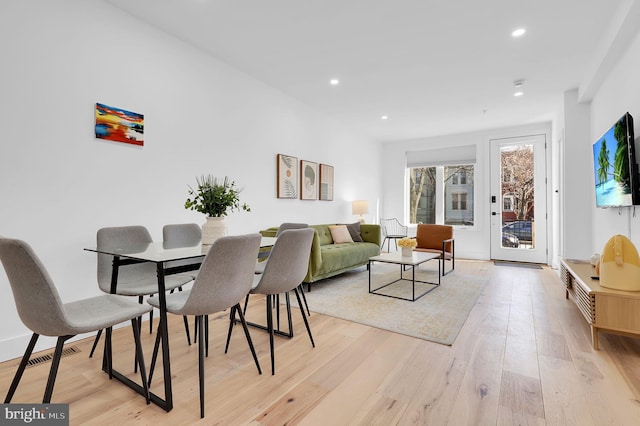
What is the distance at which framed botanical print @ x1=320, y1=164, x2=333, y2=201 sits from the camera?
18.3ft

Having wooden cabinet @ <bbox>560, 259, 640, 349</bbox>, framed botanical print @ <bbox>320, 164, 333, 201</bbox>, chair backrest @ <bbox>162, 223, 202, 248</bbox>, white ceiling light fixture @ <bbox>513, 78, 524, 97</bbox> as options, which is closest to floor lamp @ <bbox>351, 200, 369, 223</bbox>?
framed botanical print @ <bbox>320, 164, 333, 201</bbox>

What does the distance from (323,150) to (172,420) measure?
186 inches

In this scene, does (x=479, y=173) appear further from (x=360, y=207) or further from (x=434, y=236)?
(x=360, y=207)

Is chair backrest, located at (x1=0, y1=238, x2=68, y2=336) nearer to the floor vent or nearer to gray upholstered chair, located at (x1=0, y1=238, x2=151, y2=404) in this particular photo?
gray upholstered chair, located at (x1=0, y1=238, x2=151, y2=404)

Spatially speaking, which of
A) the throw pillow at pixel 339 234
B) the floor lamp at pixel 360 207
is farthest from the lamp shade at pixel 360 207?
the throw pillow at pixel 339 234

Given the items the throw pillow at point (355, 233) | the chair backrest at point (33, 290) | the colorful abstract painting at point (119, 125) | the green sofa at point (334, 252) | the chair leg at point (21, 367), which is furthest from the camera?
the throw pillow at point (355, 233)

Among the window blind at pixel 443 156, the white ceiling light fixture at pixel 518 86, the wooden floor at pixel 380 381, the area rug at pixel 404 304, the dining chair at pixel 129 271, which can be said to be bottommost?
the wooden floor at pixel 380 381

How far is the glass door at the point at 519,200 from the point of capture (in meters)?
6.12

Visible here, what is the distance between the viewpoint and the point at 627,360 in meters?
2.15

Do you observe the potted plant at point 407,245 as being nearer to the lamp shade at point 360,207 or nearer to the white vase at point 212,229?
the lamp shade at point 360,207

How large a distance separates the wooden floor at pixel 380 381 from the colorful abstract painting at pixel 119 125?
168 centimetres

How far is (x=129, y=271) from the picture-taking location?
249 cm

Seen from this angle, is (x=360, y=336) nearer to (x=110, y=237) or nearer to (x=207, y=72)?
(x=110, y=237)

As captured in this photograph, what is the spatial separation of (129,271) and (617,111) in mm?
4668
